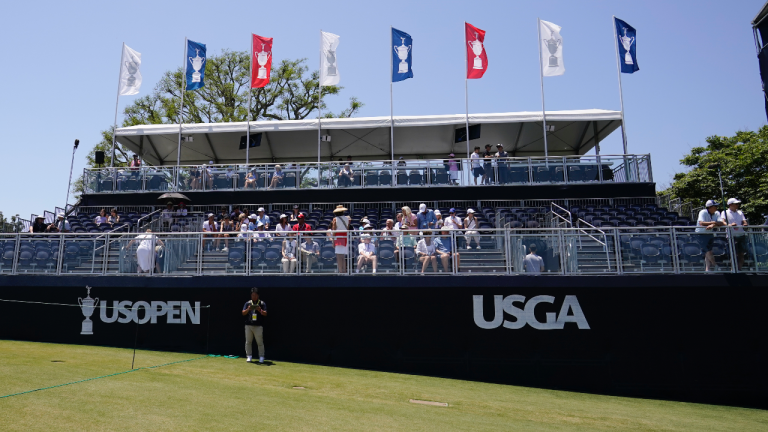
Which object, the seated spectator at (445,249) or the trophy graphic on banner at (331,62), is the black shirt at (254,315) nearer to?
the seated spectator at (445,249)

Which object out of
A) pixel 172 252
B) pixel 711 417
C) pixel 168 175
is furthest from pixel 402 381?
pixel 168 175

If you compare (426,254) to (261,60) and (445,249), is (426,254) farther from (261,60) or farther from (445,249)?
(261,60)

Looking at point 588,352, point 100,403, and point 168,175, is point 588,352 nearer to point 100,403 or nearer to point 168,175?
point 100,403

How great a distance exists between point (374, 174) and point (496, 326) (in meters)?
11.3

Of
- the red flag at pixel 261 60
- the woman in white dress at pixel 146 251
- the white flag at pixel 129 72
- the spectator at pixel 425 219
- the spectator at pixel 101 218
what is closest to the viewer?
the woman in white dress at pixel 146 251

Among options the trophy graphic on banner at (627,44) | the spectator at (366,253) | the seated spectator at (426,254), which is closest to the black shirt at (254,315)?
the spectator at (366,253)

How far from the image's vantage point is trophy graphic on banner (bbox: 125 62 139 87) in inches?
1057

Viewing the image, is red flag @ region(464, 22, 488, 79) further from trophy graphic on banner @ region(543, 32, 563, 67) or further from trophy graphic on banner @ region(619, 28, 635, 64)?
trophy graphic on banner @ region(619, 28, 635, 64)

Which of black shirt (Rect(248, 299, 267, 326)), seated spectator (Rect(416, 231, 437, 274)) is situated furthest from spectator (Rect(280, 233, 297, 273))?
seated spectator (Rect(416, 231, 437, 274))

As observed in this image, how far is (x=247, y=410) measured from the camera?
8570 mm

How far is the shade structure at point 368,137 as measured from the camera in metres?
25.2

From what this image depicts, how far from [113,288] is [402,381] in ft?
26.1

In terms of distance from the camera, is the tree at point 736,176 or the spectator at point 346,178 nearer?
the spectator at point 346,178

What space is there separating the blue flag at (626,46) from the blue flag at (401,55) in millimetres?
8423
